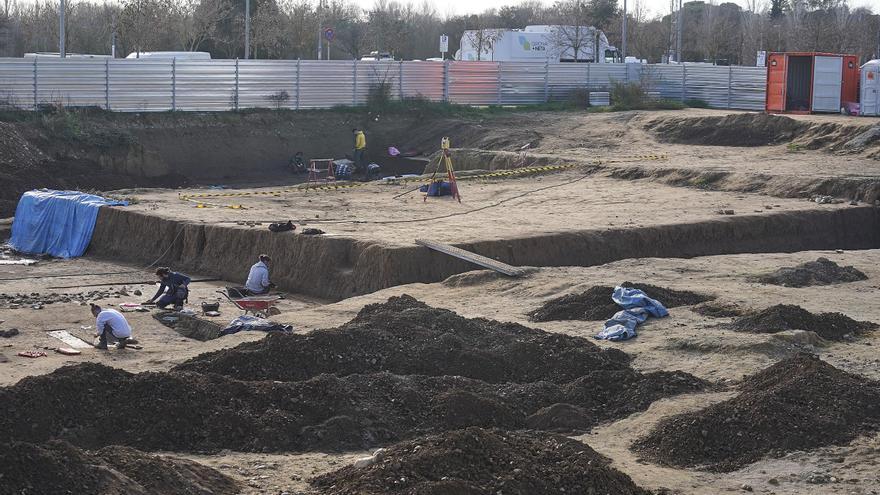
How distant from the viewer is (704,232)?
24.5m

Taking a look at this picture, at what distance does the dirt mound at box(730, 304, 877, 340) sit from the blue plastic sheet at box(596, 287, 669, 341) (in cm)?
120

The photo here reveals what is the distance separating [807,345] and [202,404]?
7.36 metres

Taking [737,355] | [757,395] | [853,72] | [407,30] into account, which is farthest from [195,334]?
[407,30]

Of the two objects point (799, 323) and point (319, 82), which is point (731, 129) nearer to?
point (319, 82)

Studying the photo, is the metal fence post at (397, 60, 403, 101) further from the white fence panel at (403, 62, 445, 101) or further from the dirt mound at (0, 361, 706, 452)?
the dirt mound at (0, 361, 706, 452)

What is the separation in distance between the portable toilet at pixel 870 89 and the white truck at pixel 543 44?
71.5 feet

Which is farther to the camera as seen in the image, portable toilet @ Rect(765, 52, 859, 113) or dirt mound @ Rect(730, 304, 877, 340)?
portable toilet @ Rect(765, 52, 859, 113)

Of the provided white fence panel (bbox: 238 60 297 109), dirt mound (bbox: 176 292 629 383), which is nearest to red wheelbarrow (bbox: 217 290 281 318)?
dirt mound (bbox: 176 292 629 383)

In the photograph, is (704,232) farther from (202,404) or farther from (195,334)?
(202,404)

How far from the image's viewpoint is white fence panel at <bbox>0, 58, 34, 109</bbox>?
36906 mm

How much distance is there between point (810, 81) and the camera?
1564 inches

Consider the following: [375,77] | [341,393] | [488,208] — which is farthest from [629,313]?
[375,77]

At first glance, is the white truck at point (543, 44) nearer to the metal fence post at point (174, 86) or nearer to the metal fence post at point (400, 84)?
the metal fence post at point (400, 84)

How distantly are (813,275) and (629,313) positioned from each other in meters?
4.45
